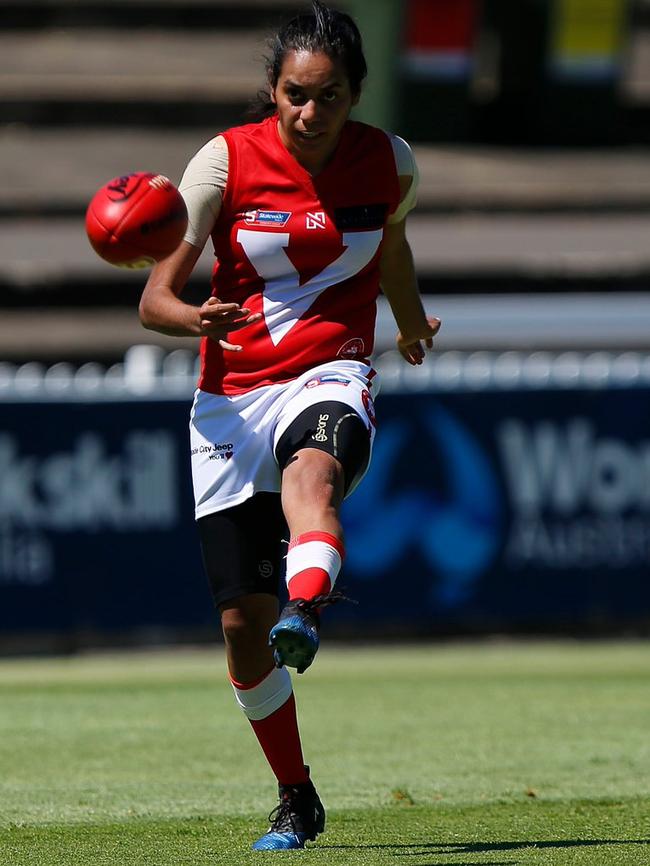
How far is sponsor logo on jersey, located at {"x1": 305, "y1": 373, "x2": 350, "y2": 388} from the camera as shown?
489cm

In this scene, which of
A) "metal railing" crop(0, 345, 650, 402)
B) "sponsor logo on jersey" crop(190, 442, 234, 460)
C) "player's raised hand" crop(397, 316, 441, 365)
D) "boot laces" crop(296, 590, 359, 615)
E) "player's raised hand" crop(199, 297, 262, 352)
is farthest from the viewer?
"metal railing" crop(0, 345, 650, 402)

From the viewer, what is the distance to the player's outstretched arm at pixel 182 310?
457cm

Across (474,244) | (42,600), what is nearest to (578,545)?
(42,600)

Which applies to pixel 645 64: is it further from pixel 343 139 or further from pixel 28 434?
pixel 343 139

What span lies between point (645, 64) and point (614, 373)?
690cm

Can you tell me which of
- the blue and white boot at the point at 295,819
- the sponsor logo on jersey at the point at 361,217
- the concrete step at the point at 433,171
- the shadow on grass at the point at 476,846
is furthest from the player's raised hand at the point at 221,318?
the concrete step at the point at 433,171

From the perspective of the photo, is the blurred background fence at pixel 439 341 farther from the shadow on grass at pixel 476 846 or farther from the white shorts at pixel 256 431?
the shadow on grass at pixel 476 846

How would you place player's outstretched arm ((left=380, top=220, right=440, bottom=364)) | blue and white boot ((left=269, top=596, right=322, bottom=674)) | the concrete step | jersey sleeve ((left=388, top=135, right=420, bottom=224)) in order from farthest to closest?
the concrete step < player's outstretched arm ((left=380, top=220, right=440, bottom=364)) < jersey sleeve ((left=388, top=135, right=420, bottom=224)) < blue and white boot ((left=269, top=596, right=322, bottom=674))

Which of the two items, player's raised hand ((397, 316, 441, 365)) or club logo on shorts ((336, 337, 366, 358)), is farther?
player's raised hand ((397, 316, 441, 365))

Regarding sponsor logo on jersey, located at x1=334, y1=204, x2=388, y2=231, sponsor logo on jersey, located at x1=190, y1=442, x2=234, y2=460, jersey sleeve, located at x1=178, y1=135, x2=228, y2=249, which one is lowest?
sponsor logo on jersey, located at x1=190, y1=442, x2=234, y2=460

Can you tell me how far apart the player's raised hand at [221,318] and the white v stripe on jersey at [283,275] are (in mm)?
306

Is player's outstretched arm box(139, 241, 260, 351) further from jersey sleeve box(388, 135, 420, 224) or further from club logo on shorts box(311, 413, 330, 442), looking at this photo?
jersey sleeve box(388, 135, 420, 224)

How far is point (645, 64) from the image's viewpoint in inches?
707

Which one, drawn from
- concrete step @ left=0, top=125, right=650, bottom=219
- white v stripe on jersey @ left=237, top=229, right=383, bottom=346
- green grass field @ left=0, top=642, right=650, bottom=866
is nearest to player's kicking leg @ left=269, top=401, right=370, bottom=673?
white v stripe on jersey @ left=237, top=229, right=383, bottom=346
